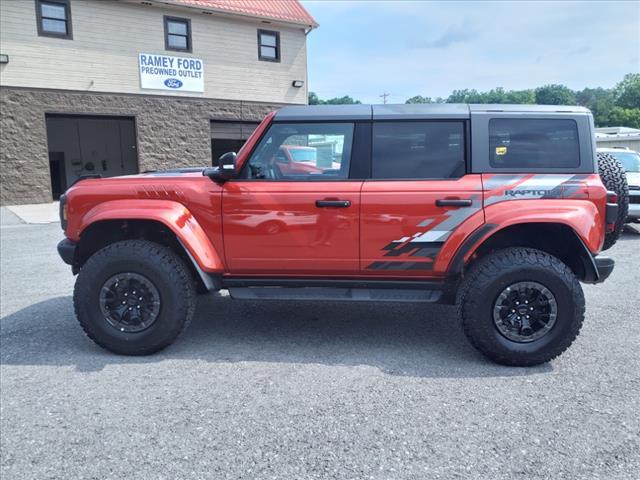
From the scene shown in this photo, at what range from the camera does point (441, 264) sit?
3746mm

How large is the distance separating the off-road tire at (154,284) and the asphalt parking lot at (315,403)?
151 millimetres

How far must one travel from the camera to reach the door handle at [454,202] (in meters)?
3.63

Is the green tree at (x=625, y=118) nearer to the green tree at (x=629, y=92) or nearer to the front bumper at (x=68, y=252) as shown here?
the green tree at (x=629, y=92)

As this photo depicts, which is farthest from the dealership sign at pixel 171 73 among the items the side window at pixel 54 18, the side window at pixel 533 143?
the side window at pixel 533 143

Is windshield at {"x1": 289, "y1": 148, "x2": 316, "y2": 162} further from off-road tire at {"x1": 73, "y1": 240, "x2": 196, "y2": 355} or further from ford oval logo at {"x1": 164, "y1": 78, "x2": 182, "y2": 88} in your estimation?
Result: ford oval logo at {"x1": 164, "y1": 78, "x2": 182, "y2": 88}

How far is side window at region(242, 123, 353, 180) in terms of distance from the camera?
3.93 metres

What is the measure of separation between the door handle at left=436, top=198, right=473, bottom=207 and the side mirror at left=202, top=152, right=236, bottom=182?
1643mm

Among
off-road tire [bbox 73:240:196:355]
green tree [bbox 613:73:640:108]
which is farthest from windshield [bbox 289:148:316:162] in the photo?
green tree [bbox 613:73:640:108]

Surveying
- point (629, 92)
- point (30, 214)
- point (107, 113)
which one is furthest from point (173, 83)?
point (629, 92)

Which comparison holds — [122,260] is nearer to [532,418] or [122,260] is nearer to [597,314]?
[532,418]

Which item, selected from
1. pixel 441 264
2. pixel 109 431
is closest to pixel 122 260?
pixel 109 431

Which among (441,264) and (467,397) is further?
(441,264)

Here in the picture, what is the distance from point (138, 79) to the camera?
53.9 ft

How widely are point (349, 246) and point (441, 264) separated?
0.73m
